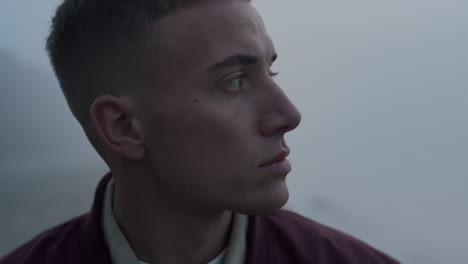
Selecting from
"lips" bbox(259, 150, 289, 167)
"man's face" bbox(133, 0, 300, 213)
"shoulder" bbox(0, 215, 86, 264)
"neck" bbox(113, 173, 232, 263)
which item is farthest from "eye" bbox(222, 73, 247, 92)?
"shoulder" bbox(0, 215, 86, 264)

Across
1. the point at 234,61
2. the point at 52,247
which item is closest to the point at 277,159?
the point at 234,61

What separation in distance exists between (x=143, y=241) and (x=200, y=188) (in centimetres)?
22

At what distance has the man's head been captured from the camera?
2.18 feet

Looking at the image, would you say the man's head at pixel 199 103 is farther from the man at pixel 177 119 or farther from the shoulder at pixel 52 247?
the shoulder at pixel 52 247

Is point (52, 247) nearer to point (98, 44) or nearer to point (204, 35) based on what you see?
point (98, 44)

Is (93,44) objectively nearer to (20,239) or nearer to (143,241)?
(143,241)

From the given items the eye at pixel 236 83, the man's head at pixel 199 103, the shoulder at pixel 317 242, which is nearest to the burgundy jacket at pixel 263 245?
the shoulder at pixel 317 242

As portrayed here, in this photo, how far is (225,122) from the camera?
66cm

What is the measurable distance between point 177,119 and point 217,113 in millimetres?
73

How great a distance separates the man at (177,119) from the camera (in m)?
0.67

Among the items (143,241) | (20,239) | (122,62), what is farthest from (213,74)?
(20,239)

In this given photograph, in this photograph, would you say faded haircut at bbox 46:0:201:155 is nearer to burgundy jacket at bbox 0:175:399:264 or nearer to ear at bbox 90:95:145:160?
ear at bbox 90:95:145:160

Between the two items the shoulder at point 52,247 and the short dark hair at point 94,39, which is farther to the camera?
the shoulder at point 52,247

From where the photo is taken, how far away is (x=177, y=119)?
0.67 meters
